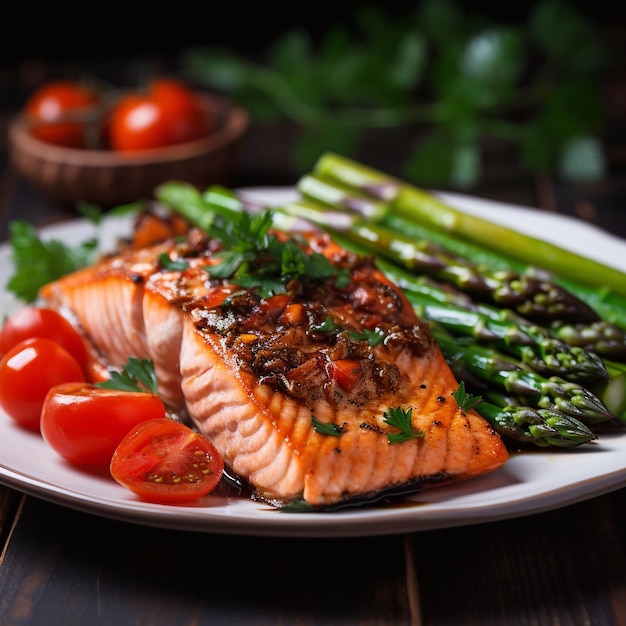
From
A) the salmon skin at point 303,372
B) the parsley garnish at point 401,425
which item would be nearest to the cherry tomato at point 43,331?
the salmon skin at point 303,372

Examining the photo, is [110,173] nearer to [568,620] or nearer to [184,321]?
[184,321]

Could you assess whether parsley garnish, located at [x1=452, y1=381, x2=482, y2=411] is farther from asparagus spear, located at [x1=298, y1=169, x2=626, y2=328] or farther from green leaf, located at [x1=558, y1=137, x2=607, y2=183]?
green leaf, located at [x1=558, y1=137, x2=607, y2=183]

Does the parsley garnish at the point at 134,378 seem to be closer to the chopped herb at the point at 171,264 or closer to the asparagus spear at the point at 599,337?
the chopped herb at the point at 171,264

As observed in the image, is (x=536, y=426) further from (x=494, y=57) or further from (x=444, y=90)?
(x=444, y=90)

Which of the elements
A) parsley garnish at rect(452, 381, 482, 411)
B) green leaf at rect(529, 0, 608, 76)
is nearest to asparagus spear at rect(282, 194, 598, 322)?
parsley garnish at rect(452, 381, 482, 411)

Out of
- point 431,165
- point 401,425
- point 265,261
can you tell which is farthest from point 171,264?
point 431,165

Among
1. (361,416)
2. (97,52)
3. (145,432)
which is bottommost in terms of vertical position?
(97,52)

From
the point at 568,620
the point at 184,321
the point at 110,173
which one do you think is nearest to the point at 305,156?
the point at 110,173

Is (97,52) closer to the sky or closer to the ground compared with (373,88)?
closer to the ground
